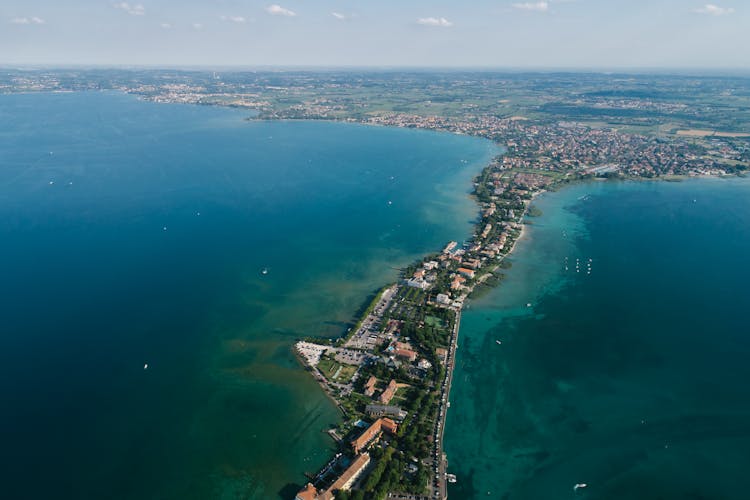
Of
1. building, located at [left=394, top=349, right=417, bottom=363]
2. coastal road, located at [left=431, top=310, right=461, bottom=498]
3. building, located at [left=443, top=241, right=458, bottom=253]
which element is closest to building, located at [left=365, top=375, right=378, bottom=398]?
building, located at [left=394, top=349, right=417, bottom=363]

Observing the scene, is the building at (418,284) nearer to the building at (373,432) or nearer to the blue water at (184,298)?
the blue water at (184,298)

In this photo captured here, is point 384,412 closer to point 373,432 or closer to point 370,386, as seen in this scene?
point 373,432

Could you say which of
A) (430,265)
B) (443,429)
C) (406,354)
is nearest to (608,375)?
(443,429)

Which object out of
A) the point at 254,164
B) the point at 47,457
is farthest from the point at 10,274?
the point at 254,164

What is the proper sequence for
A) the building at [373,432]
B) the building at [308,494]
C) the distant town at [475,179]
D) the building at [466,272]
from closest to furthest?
the building at [308,494] < the building at [373,432] < the distant town at [475,179] < the building at [466,272]

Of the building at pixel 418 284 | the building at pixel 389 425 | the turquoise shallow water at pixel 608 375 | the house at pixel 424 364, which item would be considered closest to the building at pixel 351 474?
the building at pixel 389 425

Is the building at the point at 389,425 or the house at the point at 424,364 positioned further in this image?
the house at the point at 424,364
